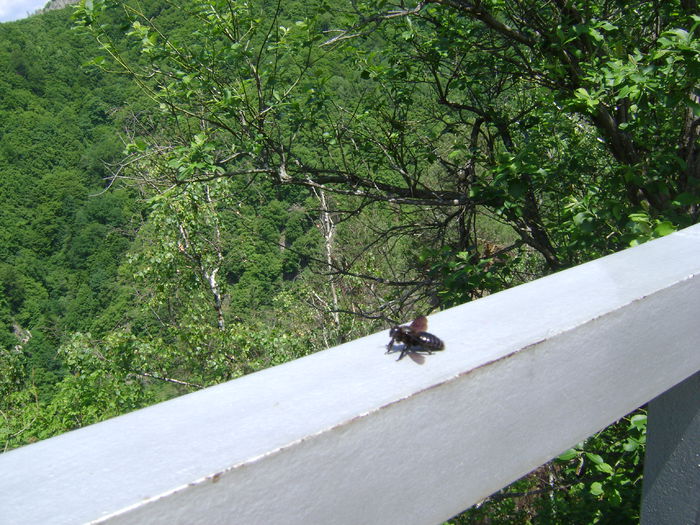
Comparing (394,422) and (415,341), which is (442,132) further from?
(394,422)

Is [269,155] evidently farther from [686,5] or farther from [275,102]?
[686,5]

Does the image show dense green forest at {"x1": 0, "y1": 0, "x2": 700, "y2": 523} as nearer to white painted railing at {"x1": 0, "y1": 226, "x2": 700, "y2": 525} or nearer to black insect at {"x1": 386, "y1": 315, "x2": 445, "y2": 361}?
white painted railing at {"x1": 0, "y1": 226, "x2": 700, "y2": 525}

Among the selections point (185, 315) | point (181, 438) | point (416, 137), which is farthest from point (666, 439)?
point (185, 315)

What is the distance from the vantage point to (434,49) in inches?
175

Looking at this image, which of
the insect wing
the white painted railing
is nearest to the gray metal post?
the white painted railing

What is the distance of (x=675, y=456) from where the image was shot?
96 centimetres

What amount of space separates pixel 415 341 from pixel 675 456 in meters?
0.55

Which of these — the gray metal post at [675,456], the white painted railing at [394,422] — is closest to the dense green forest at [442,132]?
the gray metal post at [675,456]

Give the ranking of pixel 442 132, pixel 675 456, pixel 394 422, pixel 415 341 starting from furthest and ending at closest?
pixel 442 132 < pixel 675 456 < pixel 415 341 < pixel 394 422

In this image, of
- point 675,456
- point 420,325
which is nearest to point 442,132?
point 675,456

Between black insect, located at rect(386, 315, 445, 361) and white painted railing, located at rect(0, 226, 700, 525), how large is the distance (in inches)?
0.6

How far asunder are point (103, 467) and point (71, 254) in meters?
31.5

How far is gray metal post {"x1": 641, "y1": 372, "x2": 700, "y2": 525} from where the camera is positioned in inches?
37.2

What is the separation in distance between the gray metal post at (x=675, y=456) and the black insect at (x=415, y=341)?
48 centimetres
